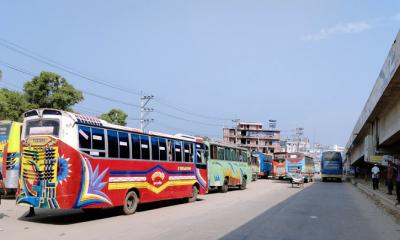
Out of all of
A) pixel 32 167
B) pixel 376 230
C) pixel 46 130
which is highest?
pixel 46 130

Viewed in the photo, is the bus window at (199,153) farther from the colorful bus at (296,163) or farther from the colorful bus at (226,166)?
the colorful bus at (296,163)

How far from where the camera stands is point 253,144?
131m

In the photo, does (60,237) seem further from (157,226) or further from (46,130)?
(46,130)

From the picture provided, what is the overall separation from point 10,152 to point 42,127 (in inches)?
292

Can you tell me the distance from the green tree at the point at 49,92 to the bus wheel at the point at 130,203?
19.5 metres

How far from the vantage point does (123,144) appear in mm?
13430

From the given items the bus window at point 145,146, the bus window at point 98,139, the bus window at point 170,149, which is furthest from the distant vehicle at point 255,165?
the bus window at point 98,139

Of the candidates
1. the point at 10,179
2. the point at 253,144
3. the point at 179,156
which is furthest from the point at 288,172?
the point at 253,144

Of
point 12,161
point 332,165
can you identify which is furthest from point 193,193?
point 332,165

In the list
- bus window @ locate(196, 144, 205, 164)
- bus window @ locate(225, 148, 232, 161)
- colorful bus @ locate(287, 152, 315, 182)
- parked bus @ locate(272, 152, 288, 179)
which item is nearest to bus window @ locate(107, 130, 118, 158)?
bus window @ locate(196, 144, 205, 164)

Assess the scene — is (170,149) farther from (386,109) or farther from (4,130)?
(386,109)

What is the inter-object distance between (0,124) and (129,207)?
8.00 m

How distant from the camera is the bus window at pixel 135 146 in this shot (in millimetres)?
13969

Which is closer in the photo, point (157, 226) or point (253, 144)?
point (157, 226)
